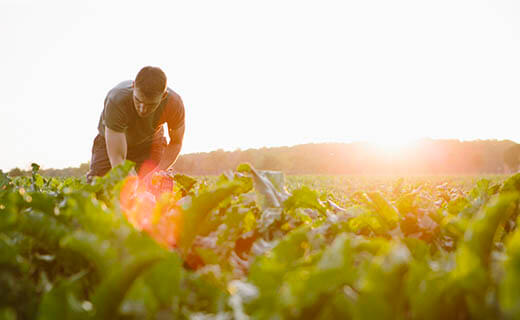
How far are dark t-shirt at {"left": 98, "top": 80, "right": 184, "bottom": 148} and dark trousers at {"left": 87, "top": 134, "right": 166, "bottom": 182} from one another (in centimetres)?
21

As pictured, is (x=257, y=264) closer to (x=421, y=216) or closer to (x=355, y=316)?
(x=355, y=316)

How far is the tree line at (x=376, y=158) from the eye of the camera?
50.7 metres

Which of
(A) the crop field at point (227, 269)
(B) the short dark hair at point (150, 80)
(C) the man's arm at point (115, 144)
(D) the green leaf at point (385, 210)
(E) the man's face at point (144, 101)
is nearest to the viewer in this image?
(A) the crop field at point (227, 269)

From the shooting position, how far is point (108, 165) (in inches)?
274

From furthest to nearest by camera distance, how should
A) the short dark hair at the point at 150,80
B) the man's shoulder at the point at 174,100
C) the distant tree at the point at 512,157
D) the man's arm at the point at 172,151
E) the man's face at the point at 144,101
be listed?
the distant tree at the point at 512,157 → the man's arm at the point at 172,151 → the man's shoulder at the point at 174,100 → the man's face at the point at 144,101 → the short dark hair at the point at 150,80

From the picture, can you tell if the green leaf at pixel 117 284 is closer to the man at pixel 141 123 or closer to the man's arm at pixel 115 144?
the man at pixel 141 123

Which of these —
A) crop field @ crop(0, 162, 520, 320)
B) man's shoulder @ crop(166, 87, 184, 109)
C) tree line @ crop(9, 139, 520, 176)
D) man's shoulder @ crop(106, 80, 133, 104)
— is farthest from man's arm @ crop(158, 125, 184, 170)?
tree line @ crop(9, 139, 520, 176)

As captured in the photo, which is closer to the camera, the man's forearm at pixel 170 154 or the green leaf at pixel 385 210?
the green leaf at pixel 385 210

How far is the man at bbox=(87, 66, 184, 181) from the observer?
4.47 m

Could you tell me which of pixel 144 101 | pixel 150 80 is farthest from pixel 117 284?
pixel 144 101

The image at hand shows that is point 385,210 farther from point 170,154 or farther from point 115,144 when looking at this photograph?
point 170,154

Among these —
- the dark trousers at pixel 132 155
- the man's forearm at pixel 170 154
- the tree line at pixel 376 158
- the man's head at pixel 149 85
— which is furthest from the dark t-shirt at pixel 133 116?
the tree line at pixel 376 158

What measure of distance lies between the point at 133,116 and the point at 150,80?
1.35 meters

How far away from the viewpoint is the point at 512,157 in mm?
48125
